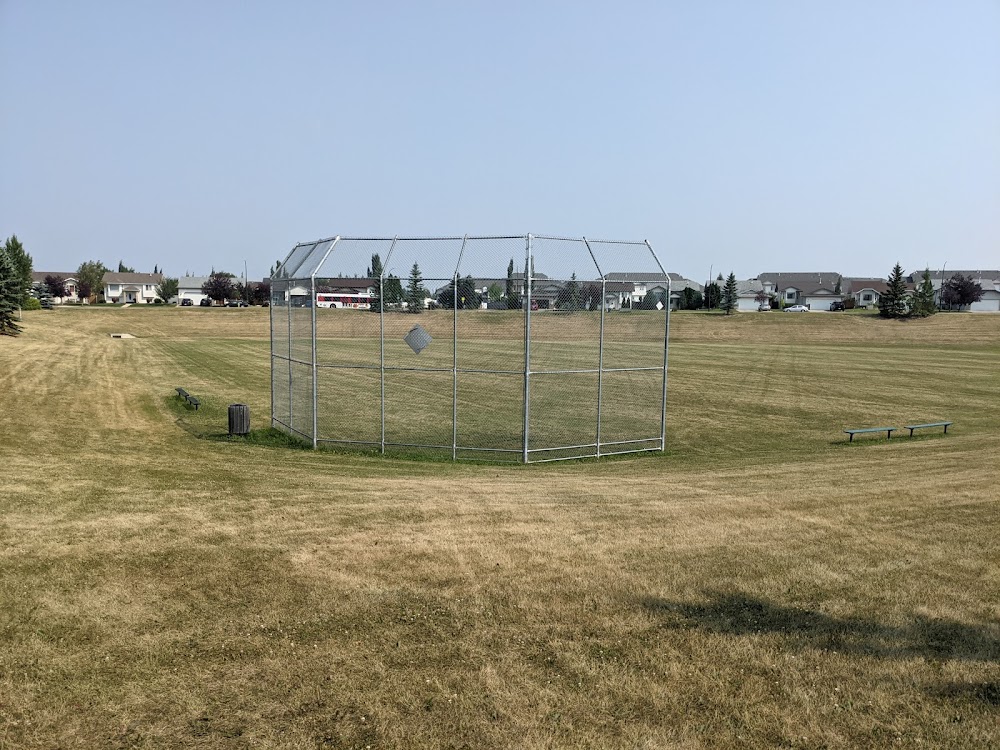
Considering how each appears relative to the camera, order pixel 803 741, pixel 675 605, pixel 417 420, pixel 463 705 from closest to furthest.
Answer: pixel 803 741 < pixel 463 705 < pixel 675 605 < pixel 417 420

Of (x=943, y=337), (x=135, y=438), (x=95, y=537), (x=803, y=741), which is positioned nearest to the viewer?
(x=803, y=741)

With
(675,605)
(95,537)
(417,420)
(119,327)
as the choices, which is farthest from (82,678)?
(119,327)

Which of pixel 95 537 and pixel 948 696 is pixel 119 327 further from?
pixel 948 696

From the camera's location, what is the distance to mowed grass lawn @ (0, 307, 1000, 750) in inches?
187

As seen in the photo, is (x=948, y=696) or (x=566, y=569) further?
(x=566, y=569)

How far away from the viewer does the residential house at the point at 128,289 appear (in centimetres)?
11919

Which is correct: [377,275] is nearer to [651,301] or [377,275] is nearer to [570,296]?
[570,296]

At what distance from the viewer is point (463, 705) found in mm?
4914

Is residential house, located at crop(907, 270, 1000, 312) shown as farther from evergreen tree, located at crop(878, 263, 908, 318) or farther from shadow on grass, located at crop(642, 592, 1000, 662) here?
shadow on grass, located at crop(642, 592, 1000, 662)

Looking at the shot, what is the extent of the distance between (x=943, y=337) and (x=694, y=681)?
6888 centimetres

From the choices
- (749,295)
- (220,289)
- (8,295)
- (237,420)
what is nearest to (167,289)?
(220,289)

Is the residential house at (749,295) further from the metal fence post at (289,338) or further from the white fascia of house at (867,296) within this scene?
the metal fence post at (289,338)

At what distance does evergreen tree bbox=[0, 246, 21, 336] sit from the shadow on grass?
156ft

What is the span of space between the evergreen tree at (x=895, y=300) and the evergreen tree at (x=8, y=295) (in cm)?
7407
